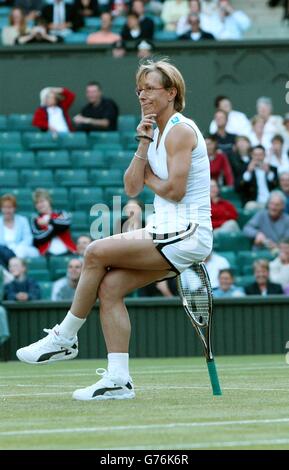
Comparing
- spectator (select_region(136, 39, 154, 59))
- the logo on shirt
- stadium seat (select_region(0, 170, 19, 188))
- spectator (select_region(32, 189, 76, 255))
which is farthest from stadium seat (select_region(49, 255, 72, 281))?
the logo on shirt

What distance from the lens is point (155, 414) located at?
276 inches

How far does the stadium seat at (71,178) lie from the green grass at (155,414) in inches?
296

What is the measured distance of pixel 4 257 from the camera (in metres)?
16.2

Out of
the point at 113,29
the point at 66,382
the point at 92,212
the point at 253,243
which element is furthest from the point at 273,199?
the point at 66,382

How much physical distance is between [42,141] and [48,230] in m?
2.68

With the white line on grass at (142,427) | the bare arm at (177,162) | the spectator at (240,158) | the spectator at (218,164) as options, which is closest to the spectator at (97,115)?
the spectator at (218,164)

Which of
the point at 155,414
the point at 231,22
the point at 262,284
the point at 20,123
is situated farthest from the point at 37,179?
the point at 155,414

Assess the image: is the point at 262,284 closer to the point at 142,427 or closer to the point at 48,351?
the point at 48,351

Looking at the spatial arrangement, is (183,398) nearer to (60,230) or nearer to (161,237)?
(161,237)

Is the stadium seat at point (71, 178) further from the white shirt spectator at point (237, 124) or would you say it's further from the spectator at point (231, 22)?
the spectator at point (231, 22)

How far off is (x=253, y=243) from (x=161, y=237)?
9453mm

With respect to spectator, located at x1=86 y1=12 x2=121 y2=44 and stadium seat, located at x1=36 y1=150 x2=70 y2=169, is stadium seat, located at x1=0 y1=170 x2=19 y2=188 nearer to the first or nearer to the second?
stadium seat, located at x1=36 y1=150 x2=70 y2=169

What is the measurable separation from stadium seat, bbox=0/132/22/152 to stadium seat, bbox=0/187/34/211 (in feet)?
3.21

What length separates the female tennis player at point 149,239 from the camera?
7941mm
